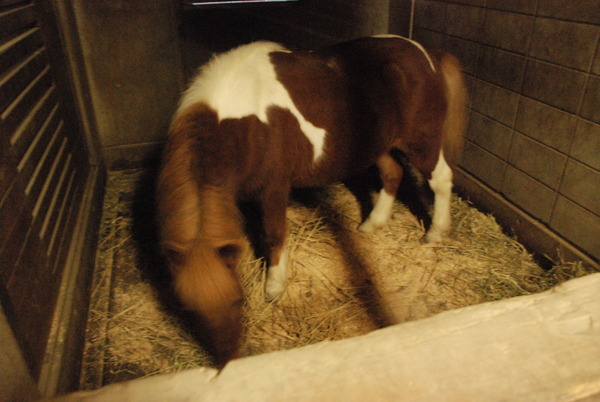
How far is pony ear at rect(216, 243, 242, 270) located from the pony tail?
65.5 inches

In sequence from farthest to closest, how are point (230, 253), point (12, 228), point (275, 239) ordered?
1. point (275, 239)
2. point (230, 253)
3. point (12, 228)

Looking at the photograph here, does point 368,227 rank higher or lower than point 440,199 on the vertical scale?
lower

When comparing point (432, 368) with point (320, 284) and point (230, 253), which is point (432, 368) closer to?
point (230, 253)

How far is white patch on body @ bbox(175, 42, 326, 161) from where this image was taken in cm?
190

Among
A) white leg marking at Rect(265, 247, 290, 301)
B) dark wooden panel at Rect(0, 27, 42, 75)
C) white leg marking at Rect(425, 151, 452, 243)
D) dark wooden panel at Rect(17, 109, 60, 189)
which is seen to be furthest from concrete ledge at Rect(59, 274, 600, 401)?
white leg marking at Rect(425, 151, 452, 243)

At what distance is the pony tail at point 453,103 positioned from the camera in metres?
2.50

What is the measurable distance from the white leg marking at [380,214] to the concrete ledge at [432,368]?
1.76 metres

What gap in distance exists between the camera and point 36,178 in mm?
1837

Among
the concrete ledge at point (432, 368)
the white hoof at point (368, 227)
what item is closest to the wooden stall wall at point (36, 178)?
the concrete ledge at point (432, 368)

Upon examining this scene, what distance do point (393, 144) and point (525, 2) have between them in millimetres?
1031

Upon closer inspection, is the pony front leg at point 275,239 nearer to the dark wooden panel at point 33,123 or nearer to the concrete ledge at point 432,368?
the dark wooden panel at point 33,123

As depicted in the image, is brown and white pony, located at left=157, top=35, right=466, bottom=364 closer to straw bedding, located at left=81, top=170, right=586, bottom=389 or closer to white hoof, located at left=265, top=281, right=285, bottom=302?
white hoof, located at left=265, top=281, right=285, bottom=302

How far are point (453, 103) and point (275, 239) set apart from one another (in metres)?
1.36

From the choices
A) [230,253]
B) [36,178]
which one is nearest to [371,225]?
[230,253]
